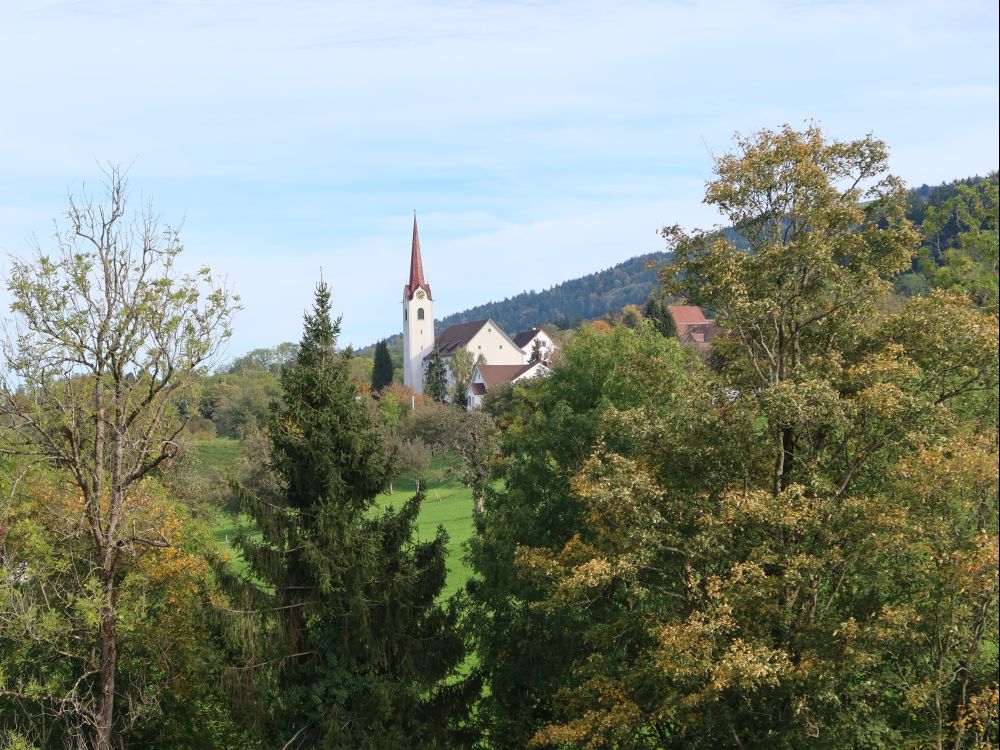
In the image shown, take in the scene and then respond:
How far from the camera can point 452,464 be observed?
64750mm

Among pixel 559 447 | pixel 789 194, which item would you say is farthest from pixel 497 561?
pixel 789 194

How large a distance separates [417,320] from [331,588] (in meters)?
113

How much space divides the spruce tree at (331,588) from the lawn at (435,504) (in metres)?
19.3

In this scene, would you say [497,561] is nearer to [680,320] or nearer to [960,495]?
[960,495]

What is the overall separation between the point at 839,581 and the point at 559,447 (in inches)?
331

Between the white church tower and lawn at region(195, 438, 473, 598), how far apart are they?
2050 inches

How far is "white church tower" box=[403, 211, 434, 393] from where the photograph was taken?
416 ft

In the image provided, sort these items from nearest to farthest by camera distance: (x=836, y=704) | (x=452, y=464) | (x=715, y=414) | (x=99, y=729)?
1. (x=836, y=704)
2. (x=715, y=414)
3. (x=99, y=729)
4. (x=452, y=464)

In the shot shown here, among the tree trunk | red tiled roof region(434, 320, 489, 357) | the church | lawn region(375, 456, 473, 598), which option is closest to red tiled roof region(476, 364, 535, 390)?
the church

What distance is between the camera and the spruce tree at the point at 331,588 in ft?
50.6

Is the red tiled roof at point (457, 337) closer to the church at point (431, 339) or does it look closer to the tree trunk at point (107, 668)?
the church at point (431, 339)

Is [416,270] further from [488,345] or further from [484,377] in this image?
[484,377]

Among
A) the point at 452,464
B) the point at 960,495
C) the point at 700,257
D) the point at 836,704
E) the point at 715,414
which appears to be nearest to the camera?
the point at 960,495

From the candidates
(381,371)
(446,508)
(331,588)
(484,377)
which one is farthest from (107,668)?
(381,371)
